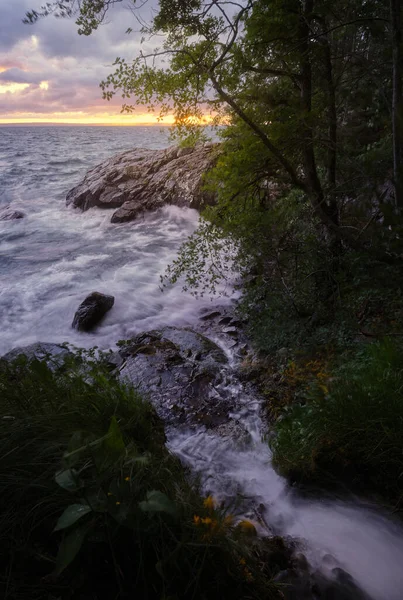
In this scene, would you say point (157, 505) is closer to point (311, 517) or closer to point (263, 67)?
point (311, 517)

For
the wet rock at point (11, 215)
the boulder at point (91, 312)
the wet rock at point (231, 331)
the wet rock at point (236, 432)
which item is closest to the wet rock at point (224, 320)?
the wet rock at point (231, 331)

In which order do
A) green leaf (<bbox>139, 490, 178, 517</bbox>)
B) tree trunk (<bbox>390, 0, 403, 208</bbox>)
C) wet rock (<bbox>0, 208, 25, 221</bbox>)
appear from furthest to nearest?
wet rock (<bbox>0, 208, 25, 221</bbox>)
tree trunk (<bbox>390, 0, 403, 208</bbox>)
green leaf (<bbox>139, 490, 178, 517</bbox>)

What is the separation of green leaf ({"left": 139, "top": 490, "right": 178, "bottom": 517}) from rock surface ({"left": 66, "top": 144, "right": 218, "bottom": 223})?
51.8 ft

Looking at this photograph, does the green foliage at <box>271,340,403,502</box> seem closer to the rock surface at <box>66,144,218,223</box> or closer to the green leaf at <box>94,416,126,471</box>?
the green leaf at <box>94,416,126,471</box>

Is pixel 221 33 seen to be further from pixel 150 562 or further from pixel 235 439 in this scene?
pixel 150 562

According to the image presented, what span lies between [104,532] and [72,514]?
0.26m

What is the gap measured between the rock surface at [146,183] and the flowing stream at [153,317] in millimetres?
719

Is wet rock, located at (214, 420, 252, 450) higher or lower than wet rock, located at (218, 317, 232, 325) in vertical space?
higher

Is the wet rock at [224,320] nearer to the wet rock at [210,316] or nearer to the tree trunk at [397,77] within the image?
the wet rock at [210,316]

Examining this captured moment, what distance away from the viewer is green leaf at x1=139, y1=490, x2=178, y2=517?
1.85 m

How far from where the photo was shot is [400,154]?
4641 millimetres

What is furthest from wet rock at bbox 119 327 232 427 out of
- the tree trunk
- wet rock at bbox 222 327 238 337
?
the tree trunk

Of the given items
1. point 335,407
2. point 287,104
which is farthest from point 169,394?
point 287,104

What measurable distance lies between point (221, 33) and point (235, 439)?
619 centimetres
